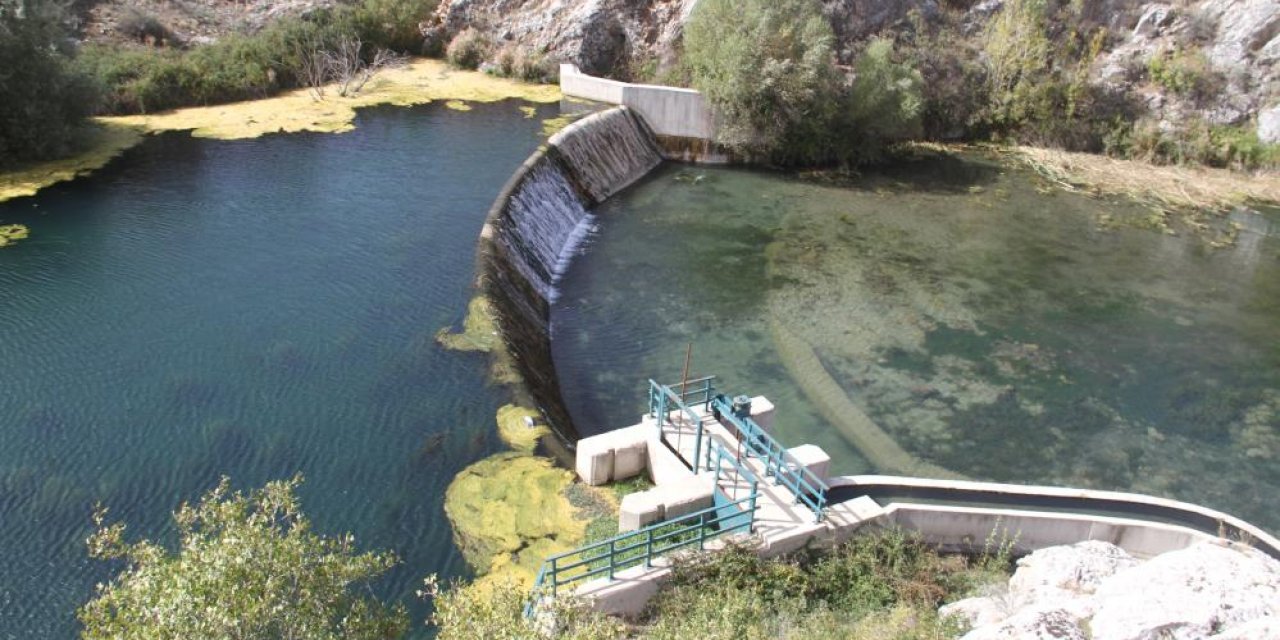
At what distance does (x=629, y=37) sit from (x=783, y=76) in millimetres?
11446

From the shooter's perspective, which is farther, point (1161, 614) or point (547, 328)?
point (547, 328)

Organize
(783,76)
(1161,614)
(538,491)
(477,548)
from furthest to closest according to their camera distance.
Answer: (783,76)
(538,491)
(477,548)
(1161,614)

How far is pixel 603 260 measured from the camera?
28453 mm

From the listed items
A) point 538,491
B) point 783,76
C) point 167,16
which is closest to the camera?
point 538,491

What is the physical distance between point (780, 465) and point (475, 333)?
8555mm

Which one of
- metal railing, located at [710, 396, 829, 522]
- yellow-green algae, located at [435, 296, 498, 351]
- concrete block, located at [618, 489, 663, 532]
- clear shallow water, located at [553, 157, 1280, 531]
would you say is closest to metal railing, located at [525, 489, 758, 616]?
concrete block, located at [618, 489, 663, 532]

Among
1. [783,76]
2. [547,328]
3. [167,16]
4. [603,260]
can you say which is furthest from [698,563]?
[167,16]

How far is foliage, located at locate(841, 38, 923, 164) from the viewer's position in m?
38.2

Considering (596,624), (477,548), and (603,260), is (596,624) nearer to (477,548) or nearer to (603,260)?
(477,548)

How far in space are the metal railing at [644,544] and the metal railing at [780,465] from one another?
33.3 inches

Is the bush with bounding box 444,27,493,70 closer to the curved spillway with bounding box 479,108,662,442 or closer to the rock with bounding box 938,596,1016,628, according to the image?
the curved spillway with bounding box 479,108,662,442

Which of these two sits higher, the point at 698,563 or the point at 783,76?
the point at 783,76

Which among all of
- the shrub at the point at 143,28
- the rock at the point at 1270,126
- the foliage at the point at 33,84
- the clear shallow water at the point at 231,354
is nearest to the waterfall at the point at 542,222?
the clear shallow water at the point at 231,354

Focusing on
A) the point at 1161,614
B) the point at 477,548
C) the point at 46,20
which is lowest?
the point at 477,548
